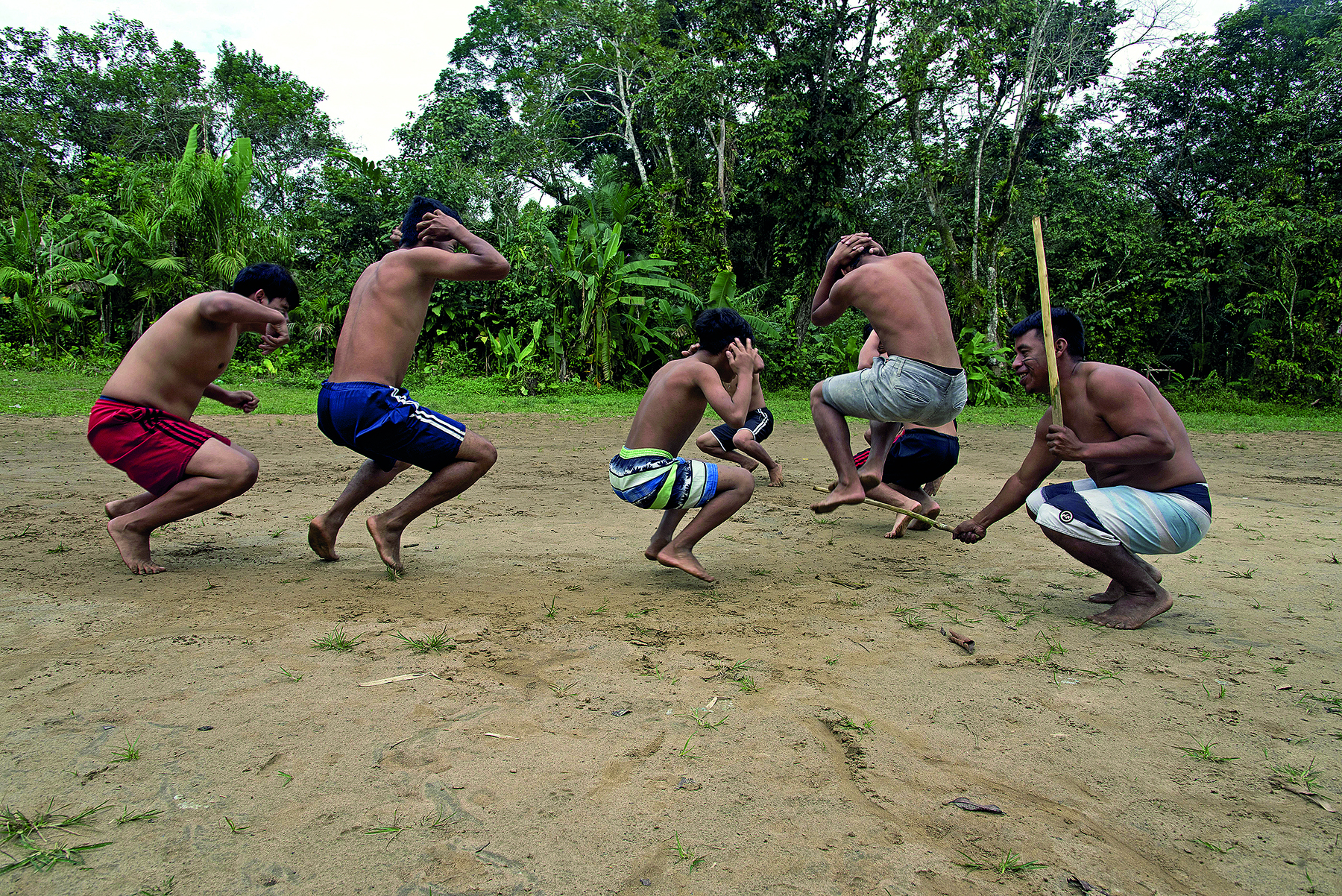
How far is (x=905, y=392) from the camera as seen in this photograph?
4.39 m

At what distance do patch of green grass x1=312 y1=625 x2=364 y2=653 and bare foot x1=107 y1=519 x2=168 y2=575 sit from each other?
55.3 inches

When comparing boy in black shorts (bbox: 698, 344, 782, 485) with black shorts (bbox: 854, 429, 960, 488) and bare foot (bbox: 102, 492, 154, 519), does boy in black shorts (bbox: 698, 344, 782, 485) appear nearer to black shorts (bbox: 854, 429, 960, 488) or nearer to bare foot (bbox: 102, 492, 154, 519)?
black shorts (bbox: 854, 429, 960, 488)

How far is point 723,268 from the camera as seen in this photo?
16.8 metres

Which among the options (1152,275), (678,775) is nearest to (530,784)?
(678,775)

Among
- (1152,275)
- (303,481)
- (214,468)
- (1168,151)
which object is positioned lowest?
(303,481)

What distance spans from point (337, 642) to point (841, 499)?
8.05 ft

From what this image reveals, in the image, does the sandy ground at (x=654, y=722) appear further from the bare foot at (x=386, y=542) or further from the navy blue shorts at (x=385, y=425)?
the navy blue shorts at (x=385, y=425)

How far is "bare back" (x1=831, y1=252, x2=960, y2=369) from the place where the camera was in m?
4.42

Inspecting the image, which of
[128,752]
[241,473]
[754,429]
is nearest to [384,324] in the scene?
[241,473]

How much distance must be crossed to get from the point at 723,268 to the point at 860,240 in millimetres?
12356

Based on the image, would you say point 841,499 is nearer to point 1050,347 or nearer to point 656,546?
point 656,546

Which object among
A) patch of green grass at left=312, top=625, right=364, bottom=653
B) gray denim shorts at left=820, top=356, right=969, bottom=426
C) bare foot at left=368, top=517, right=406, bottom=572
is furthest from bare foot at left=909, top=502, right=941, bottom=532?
patch of green grass at left=312, top=625, right=364, bottom=653

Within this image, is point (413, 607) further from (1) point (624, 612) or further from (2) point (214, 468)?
(2) point (214, 468)

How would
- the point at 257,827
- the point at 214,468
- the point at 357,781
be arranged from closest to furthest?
the point at 257,827 → the point at 357,781 → the point at 214,468
